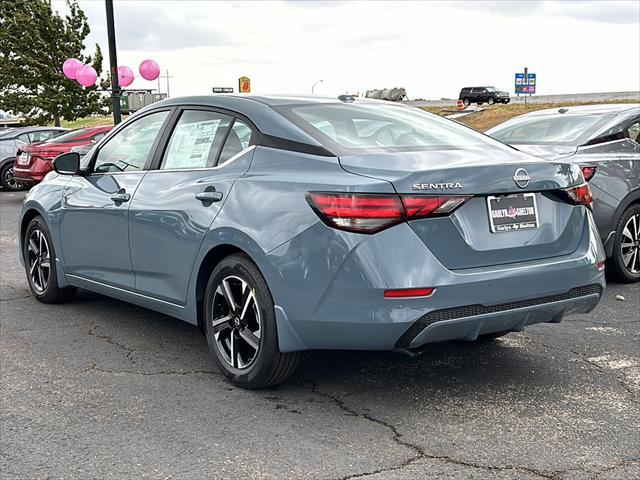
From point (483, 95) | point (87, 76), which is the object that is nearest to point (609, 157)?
point (87, 76)

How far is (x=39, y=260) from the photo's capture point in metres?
6.98

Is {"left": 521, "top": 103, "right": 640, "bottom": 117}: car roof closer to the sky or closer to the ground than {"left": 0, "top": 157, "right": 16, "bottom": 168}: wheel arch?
closer to the sky

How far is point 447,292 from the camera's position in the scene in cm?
400

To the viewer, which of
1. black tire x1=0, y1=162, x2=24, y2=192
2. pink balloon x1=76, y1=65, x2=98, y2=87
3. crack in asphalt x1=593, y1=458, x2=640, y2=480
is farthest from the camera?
pink balloon x1=76, y1=65, x2=98, y2=87

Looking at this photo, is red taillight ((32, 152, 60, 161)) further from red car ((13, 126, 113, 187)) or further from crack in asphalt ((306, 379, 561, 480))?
crack in asphalt ((306, 379, 561, 480))

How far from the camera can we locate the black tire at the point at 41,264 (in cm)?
673

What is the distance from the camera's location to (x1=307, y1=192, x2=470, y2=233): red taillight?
13.0 feet

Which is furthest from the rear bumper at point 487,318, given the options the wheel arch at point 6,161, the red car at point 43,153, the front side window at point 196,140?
the wheel arch at point 6,161

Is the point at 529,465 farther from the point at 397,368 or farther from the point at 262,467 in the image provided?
the point at 397,368

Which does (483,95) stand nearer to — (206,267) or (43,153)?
(43,153)

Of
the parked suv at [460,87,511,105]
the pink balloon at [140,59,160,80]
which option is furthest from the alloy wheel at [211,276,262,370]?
the parked suv at [460,87,511,105]

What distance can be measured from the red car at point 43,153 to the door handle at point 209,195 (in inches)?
468

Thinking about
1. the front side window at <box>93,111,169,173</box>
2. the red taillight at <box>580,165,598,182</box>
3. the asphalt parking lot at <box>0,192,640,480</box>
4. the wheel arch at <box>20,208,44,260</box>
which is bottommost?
the asphalt parking lot at <box>0,192,640,480</box>

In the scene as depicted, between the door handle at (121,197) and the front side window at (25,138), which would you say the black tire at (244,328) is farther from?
the front side window at (25,138)
